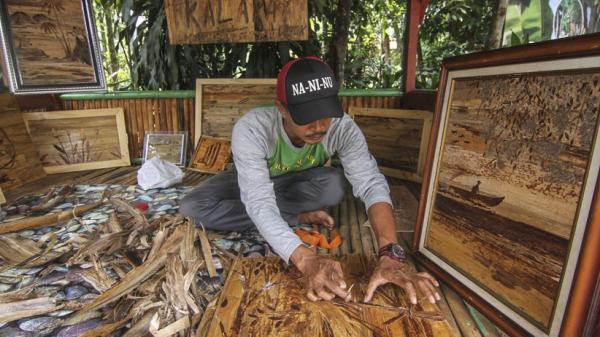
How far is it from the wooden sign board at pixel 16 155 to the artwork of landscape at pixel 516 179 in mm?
3363

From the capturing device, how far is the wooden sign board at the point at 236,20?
2.81 m

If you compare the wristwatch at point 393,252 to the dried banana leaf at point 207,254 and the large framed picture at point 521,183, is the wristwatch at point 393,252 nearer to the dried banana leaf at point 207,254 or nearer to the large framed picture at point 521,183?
the large framed picture at point 521,183

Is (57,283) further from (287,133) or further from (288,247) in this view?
(287,133)

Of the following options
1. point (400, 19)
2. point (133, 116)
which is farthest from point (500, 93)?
point (400, 19)

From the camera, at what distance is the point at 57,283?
162 centimetres

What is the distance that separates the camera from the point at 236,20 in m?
2.89

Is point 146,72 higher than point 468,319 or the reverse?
higher

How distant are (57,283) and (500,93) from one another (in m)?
1.97

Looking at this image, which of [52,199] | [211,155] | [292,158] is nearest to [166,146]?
[211,155]

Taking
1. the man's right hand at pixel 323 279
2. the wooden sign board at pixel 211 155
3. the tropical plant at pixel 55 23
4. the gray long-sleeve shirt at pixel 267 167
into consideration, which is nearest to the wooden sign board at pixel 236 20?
the wooden sign board at pixel 211 155

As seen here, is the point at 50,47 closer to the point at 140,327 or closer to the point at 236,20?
the point at 236,20

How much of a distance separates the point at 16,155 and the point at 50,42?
1.08m

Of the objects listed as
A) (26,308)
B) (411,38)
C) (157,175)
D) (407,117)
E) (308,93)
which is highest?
(411,38)

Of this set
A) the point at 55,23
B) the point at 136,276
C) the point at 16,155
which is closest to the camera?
the point at 136,276
